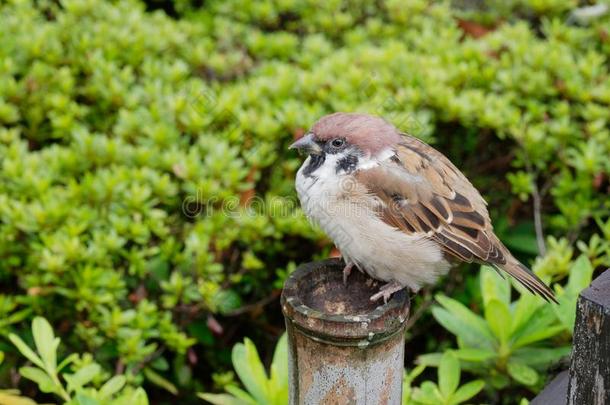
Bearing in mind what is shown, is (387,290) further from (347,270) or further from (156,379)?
(156,379)

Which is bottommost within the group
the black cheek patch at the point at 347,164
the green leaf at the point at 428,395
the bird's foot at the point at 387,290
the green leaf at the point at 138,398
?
the green leaf at the point at 428,395

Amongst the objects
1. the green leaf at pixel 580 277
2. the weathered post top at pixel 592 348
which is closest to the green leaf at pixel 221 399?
the weathered post top at pixel 592 348

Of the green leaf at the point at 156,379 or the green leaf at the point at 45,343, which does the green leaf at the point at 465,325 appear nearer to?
the green leaf at the point at 156,379

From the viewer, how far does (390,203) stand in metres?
2.72

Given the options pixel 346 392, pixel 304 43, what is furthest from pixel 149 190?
pixel 304 43

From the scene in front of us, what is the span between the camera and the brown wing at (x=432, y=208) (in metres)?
2.72

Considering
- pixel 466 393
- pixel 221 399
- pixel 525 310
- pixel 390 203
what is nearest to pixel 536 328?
pixel 525 310

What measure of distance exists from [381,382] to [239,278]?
54.8 inches

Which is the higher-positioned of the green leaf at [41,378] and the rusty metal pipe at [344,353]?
the rusty metal pipe at [344,353]

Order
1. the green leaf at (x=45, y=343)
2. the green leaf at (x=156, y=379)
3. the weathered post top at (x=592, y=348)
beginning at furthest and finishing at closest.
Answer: the green leaf at (x=156, y=379) < the green leaf at (x=45, y=343) < the weathered post top at (x=592, y=348)

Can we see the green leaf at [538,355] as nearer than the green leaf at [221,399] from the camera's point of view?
No

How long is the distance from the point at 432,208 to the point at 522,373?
723mm

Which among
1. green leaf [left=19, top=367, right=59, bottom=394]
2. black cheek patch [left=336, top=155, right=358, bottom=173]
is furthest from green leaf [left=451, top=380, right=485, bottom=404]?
green leaf [left=19, top=367, right=59, bottom=394]

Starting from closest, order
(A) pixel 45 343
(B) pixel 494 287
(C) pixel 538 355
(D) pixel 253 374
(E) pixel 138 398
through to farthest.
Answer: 1. (E) pixel 138 398
2. (A) pixel 45 343
3. (D) pixel 253 374
4. (C) pixel 538 355
5. (B) pixel 494 287
